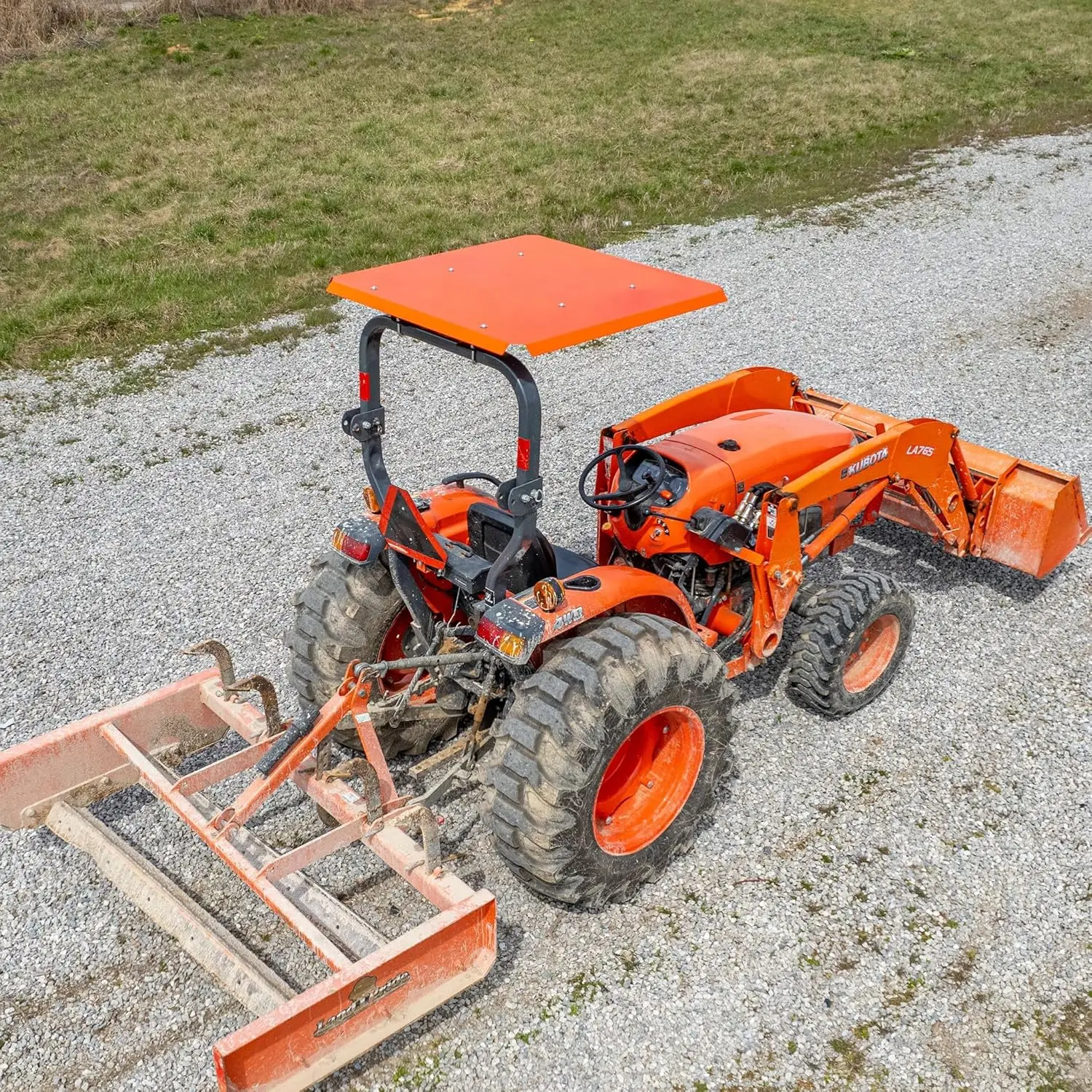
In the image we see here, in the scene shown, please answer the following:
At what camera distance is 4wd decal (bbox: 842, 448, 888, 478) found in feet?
17.9

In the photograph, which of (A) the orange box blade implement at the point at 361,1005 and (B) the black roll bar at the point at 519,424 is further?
(B) the black roll bar at the point at 519,424

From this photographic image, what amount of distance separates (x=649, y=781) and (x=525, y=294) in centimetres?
224

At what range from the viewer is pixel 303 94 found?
19.8 m

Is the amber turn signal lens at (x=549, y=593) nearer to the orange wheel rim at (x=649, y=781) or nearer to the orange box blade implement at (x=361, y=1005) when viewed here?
the orange wheel rim at (x=649, y=781)

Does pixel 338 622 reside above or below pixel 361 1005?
above

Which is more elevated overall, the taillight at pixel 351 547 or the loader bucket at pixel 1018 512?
the taillight at pixel 351 547

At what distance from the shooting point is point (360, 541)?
4672 millimetres

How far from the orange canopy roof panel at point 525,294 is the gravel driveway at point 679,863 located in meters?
2.49

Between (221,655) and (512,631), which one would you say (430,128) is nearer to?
(221,655)

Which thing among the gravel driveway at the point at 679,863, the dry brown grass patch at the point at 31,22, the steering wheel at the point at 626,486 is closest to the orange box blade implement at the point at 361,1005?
the gravel driveway at the point at 679,863

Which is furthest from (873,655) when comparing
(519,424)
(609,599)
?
(519,424)

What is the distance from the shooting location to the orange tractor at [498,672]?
3.95 meters

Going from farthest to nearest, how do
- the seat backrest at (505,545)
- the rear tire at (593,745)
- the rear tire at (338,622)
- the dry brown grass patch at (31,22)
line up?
the dry brown grass patch at (31,22)
the rear tire at (338,622)
the seat backrest at (505,545)
the rear tire at (593,745)

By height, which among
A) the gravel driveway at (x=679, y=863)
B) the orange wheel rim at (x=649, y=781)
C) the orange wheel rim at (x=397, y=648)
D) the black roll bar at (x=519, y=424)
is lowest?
the gravel driveway at (x=679, y=863)
